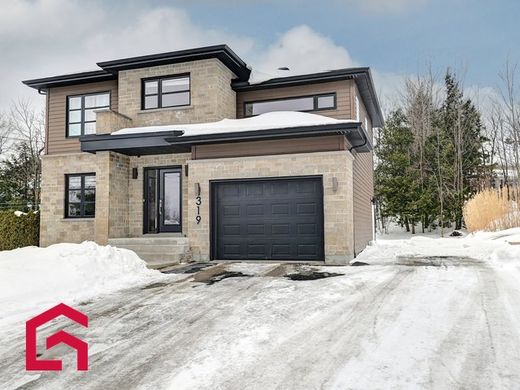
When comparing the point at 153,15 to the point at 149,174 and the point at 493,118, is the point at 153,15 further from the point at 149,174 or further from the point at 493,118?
the point at 493,118

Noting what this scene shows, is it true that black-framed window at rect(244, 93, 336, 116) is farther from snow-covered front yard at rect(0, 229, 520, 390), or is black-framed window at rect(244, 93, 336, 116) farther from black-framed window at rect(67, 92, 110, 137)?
snow-covered front yard at rect(0, 229, 520, 390)

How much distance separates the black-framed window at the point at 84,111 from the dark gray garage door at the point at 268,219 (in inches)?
245

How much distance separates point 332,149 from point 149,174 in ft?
21.0

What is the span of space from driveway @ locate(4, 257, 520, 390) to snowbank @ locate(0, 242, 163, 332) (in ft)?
2.39

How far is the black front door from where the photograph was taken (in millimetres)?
12898

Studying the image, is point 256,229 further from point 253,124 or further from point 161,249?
point 253,124

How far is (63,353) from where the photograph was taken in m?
3.94

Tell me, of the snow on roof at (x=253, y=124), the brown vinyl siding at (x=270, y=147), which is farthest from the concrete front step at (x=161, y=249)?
the snow on roof at (x=253, y=124)

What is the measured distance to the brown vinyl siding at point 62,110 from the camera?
14.1m

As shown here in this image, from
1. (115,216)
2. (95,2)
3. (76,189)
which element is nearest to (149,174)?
(115,216)

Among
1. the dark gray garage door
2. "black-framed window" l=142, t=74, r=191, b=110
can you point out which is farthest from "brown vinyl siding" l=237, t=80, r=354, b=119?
the dark gray garage door

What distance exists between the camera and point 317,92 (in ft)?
42.1

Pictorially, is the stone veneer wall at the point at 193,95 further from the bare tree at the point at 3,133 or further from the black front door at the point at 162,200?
the bare tree at the point at 3,133

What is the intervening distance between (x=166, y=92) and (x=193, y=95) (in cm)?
114
